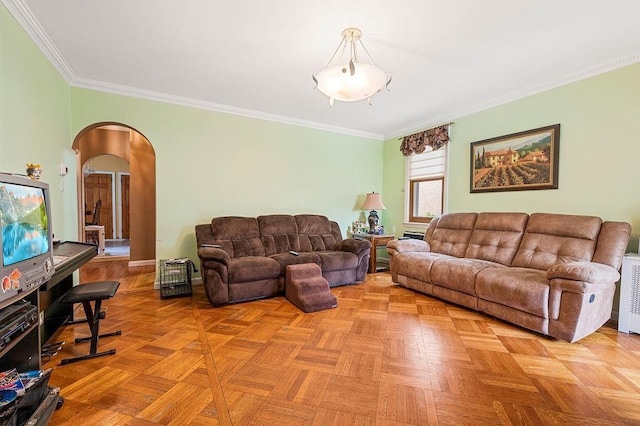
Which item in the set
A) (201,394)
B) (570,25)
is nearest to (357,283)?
(201,394)

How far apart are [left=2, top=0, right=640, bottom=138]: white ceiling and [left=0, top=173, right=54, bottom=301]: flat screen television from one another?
1.47 meters

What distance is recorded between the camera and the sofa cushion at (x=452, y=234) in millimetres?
3664

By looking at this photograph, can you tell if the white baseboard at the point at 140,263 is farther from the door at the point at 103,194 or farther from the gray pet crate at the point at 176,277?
the door at the point at 103,194

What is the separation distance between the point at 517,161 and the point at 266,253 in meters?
3.33

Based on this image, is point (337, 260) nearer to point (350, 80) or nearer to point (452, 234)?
point (452, 234)

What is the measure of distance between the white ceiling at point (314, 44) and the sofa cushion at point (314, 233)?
1.70 metres

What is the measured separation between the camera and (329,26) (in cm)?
224

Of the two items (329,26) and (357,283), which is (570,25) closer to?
(329,26)

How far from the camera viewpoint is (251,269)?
3.20m

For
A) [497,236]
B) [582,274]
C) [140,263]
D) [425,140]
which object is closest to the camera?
[582,274]

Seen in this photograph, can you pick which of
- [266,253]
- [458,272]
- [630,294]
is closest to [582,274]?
[630,294]

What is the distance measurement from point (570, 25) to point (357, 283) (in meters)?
3.34

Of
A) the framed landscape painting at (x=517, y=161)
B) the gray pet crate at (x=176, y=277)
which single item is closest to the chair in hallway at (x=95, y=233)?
the gray pet crate at (x=176, y=277)

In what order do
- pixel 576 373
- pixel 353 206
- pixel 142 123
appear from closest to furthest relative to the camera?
Result: pixel 576 373 < pixel 142 123 < pixel 353 206
